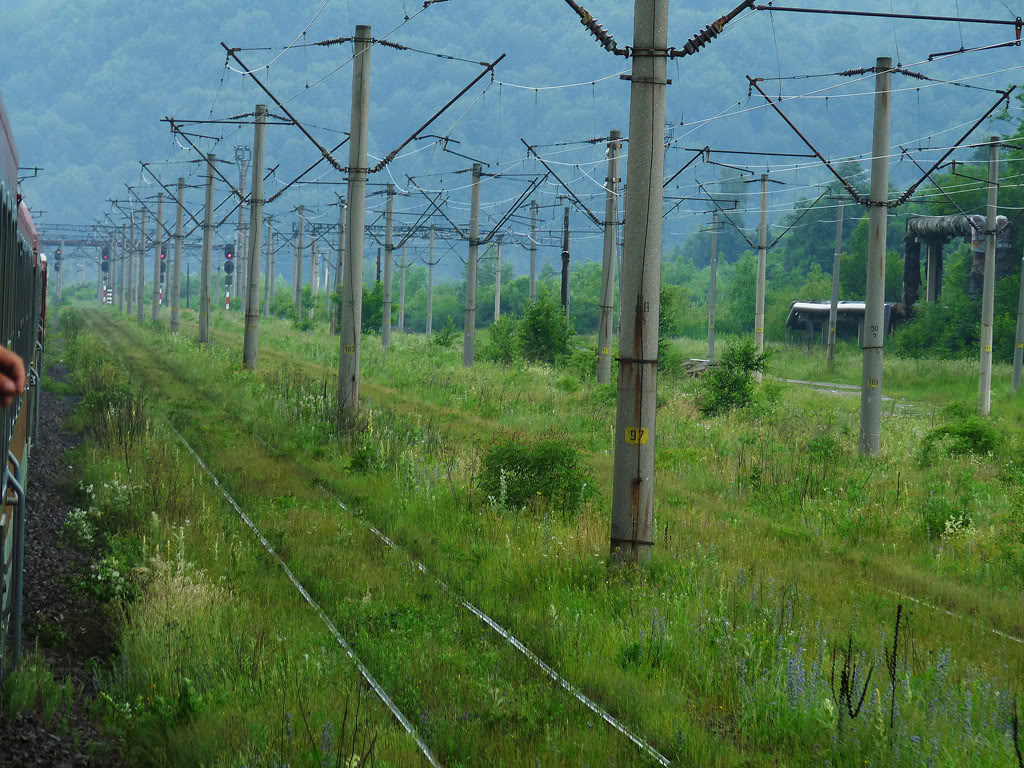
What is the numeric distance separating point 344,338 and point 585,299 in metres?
72.1

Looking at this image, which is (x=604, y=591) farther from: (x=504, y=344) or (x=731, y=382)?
(x=504, y=344)

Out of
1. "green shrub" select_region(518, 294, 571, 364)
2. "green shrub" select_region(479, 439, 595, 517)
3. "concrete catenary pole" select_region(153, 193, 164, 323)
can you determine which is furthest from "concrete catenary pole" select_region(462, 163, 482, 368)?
"concrete catenary pole" select_region(153, 193, 164, 323)

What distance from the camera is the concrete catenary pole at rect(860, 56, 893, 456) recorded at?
19.0 metres

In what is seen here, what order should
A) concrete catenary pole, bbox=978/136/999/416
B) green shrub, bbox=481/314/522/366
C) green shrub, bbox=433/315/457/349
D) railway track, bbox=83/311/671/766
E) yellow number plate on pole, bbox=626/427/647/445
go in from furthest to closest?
green shrub, bbox=433/315/457/349 < green shrub, bbox=481/314/522/366 < concrete catenary pole, bbox=978/136/999/416 < yellow number plate on pole, bbox=626/427/647/445 < railway track, bbox=83/311/671/766

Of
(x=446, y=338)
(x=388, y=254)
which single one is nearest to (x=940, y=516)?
(x=388, y=254)

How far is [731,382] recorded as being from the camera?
2752cm

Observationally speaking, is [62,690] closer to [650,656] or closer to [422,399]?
[650,656]

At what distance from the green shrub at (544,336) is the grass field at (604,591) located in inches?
839

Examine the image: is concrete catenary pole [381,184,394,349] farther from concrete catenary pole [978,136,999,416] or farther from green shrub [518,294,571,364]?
concrete catenary pole [978,136,999,416]

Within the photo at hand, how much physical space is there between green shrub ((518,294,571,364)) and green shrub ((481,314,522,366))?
0.43 meters

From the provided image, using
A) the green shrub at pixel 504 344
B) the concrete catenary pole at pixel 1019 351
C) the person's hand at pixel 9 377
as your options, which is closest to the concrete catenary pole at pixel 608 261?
the concrete catenary pole at pixel 1019 351

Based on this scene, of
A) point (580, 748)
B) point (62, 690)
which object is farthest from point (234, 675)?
point (580, 748)

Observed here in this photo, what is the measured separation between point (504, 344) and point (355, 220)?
25244mm

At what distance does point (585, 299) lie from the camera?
91.9 m
